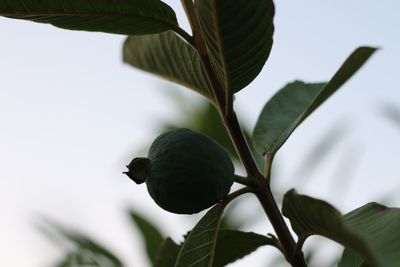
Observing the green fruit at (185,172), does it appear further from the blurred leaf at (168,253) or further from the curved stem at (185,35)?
the blurred leaf at (168,253)

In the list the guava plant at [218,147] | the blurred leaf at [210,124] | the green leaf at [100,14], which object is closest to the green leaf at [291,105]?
the guava plant at [218,147]

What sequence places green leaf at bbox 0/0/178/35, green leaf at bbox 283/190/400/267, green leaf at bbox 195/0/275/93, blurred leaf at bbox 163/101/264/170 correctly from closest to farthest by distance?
green leaf at bbox 283/190/400/267 → green leaf at bbox 195/0/275/93 → green leaf at bbox 0/0/178/35 → blurred leaf at bbox 163/101/264/170

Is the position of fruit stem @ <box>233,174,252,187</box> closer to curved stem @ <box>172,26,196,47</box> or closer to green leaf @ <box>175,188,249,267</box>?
green leaf @ <box>175,188,249,267</box>

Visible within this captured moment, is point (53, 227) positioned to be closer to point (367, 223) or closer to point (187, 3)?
point (187, 3)

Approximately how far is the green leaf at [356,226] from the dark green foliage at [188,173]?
0.10 m

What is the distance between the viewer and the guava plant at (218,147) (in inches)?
32.8

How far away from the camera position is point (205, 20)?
856 millimetres

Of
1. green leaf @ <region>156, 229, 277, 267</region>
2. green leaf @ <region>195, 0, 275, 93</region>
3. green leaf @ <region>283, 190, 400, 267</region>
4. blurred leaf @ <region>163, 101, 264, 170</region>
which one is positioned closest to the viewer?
green leaf @ <region>283, 190, 400, 267</region>

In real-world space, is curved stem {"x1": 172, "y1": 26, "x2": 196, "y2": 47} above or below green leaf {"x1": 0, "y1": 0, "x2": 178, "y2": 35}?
below

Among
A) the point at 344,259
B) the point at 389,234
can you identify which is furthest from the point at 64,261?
the point at 389,234

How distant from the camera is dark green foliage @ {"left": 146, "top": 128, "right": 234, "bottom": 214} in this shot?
88 centimetres

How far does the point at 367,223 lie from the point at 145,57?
62 cm

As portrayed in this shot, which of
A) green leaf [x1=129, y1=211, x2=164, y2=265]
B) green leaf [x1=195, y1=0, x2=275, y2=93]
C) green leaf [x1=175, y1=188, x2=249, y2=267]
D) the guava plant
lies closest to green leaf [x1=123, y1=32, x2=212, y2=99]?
the guava plant

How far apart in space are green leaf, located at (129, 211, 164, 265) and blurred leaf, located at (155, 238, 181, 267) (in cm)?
92
